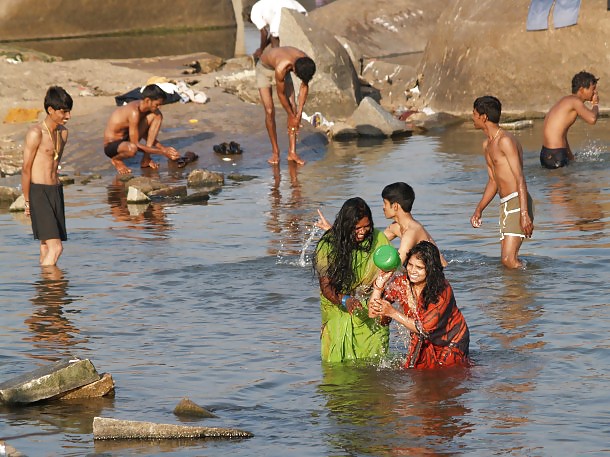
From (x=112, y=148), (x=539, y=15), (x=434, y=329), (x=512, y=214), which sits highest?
(x=539, y=15)

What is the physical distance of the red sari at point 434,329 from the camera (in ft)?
24.1

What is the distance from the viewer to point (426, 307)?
289 inches

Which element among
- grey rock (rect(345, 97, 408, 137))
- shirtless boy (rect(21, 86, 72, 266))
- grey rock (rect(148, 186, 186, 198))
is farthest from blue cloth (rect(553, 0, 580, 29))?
shirtless boy (rect(21, 86, 72, 266))

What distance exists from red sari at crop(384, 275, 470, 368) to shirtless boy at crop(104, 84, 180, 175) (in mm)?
9342

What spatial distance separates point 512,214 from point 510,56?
11.2 m

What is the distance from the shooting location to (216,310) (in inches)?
381

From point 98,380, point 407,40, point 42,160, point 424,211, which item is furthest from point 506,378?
point 407,40

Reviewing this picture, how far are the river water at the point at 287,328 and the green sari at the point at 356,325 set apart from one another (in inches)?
5.4

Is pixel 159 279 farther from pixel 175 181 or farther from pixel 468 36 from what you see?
pixel 468 36

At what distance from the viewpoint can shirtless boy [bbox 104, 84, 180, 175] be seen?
54.1 feet

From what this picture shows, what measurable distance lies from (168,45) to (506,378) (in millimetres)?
30526

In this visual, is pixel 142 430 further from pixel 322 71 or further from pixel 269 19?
pixel 269 19

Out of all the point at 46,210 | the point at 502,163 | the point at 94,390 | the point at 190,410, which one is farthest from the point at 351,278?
the point at 46,210

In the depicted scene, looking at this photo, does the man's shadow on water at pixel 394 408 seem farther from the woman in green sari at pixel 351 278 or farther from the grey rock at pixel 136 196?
the grey rock at pixel 136 196
